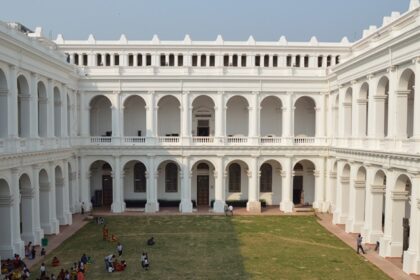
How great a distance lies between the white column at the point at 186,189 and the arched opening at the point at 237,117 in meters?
6.62

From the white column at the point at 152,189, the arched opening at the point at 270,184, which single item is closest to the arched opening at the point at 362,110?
the arched opening at the point at 270,184

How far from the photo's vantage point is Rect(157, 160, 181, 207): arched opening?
152 ft

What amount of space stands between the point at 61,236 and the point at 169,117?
17815mm

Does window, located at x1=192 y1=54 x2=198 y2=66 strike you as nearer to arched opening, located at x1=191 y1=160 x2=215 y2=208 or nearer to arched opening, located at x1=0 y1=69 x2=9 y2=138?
arched opening, located at x1=191 y1=160 x2=215 y2=208

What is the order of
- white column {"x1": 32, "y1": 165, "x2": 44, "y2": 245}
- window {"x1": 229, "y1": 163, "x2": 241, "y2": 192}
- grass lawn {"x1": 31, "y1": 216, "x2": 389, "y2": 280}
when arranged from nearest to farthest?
grass lawn {"x1": 31, "y1": 216, "x2": 389, "y2": 280}, white column {"x1": 32, "y1": 165, "x2": 44, "y2": 245}, window {"x1": 229, "y1": 163, "x2": 241, "y2": 192}

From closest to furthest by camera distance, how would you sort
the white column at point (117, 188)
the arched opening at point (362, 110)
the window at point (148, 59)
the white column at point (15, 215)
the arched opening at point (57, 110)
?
1. the white column at point (15, 215)
2. the arched opening at point (362, 110)
3. the arched opening at point (57, 110)
4. the white column at point (117, 188)
5. the window at point (148, 59)

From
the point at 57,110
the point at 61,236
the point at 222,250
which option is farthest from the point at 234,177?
the point at 61,236

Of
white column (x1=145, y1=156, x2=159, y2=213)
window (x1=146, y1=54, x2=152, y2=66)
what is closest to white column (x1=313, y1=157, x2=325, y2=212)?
white column (x1=145, y1=156, x2=159, y2=213)

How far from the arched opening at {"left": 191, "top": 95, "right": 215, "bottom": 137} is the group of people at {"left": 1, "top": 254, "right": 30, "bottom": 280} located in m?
24.4

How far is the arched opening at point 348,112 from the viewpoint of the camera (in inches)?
1443

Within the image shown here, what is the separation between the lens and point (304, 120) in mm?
46938

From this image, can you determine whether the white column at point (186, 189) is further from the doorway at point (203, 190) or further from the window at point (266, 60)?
the window at point (266, 60)

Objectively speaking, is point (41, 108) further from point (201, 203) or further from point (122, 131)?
point (201, 203)

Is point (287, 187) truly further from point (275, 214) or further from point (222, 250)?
point (222, 250)
